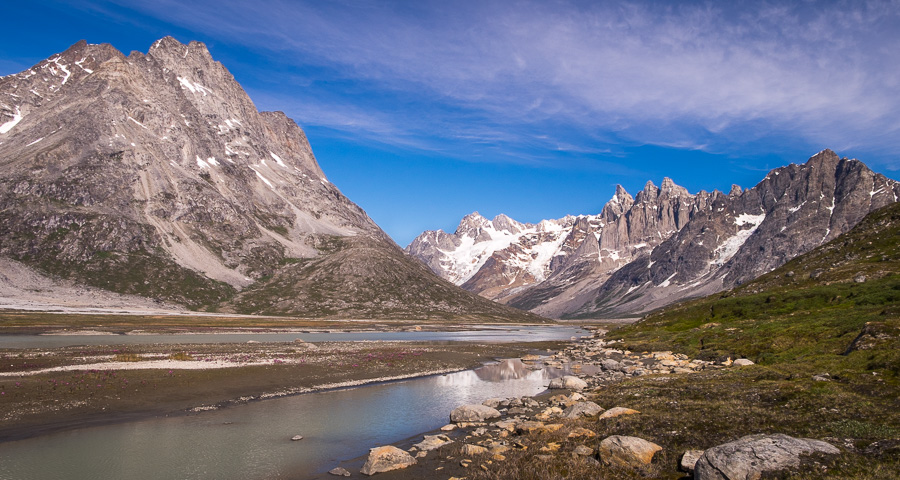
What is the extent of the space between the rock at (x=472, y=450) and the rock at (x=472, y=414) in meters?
9.26

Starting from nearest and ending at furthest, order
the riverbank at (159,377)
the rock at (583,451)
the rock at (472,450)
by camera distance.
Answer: the rock at (583,451) → the rock at (472,450) → the riverbank at (159,377)

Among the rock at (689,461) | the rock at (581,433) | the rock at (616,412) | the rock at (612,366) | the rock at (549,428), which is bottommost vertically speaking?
the rock at (612,366)

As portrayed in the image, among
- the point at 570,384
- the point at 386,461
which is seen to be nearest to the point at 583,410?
the point at 386,461

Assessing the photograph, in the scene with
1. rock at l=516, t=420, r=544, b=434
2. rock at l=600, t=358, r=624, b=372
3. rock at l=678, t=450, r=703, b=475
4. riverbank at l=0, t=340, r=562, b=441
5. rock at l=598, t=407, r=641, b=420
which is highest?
rock at l=678, t=450, r=703, b=475

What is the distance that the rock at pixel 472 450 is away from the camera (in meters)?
27.6

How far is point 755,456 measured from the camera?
57.7ft

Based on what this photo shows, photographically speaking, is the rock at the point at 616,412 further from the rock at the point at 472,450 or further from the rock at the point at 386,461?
the rock at the point at 386,461

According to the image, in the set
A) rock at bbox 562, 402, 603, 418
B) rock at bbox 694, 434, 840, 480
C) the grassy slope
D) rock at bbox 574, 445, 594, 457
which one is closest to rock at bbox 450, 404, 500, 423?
rock at bbox 562, 402, 603, 418

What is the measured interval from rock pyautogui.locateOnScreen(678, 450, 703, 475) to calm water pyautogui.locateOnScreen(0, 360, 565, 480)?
1662 cm

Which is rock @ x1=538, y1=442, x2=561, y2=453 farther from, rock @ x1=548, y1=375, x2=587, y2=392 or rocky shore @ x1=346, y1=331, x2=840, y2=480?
rock @ x1=548, y1=375, x2=587, y2=392

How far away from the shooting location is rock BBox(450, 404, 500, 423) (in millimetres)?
37469

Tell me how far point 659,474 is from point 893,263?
350 feet

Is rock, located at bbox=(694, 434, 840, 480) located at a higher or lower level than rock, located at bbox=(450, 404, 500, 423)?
higher

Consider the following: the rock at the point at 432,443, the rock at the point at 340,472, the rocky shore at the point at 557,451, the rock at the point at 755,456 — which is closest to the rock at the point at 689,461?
the rocky shore at the point at 557,451
